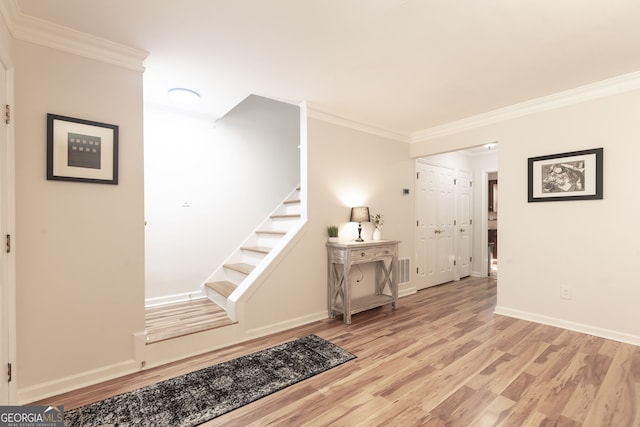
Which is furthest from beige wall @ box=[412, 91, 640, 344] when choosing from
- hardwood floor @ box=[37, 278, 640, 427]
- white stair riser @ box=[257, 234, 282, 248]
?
white stair riser @ box=[257, 234, 282, 248]

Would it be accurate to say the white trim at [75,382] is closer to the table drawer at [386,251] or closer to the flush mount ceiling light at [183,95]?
the flush mount ceiling light at [183,95]

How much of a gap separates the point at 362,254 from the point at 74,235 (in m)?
2.60

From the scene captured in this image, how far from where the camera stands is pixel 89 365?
2.10 meters

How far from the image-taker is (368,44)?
7.16ft

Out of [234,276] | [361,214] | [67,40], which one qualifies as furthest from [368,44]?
[234,276]

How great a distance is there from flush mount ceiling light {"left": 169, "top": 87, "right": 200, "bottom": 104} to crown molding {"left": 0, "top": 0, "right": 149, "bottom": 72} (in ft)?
2.06

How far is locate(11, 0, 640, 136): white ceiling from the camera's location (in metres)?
1.82

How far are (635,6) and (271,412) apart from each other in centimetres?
332

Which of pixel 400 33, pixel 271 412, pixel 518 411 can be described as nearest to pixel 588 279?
pixel 518 411

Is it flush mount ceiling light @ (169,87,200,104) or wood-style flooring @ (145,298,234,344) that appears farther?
flush mount ceiling light @ (169,87,200,104)

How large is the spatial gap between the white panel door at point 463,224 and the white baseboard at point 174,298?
445 centimetres

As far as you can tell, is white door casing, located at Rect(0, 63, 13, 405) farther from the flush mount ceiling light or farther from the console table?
the console table

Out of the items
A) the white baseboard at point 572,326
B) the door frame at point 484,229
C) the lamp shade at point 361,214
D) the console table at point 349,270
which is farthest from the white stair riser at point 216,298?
the door frame at point 484,229

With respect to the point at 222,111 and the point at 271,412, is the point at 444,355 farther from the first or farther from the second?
the point at 222,111
